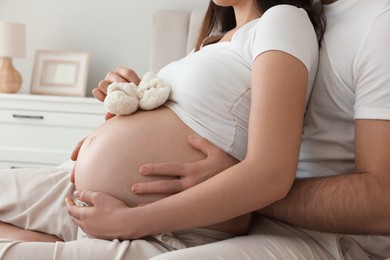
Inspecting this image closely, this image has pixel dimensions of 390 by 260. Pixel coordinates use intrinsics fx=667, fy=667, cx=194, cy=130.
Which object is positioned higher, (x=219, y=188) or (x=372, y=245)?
(x=219, y=188)

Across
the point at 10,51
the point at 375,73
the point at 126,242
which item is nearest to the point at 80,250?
the point at 126,242

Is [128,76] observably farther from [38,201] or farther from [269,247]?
[269,247]

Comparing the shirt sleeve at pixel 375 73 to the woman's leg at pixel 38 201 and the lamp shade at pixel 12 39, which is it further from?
the lamp shade at pixel 12 39

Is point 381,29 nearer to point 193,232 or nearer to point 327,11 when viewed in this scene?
point 327,11

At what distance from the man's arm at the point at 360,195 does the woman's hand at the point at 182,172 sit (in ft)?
0.56

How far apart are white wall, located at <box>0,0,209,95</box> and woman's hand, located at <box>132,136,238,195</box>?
8.50ft

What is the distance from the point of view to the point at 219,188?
1.14 m

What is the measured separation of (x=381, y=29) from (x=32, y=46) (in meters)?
3.15

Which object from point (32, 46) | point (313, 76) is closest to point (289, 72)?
point (313, 76)

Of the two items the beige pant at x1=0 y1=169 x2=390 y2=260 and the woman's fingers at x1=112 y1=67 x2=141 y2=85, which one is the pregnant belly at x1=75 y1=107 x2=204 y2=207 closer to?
the beige pant at x1=0 y1=169 x2=390 y2=260

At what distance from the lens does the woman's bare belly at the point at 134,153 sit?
4.08 feet

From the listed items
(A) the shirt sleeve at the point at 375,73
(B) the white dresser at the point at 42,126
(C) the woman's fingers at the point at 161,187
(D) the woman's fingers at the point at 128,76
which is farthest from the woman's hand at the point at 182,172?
(B) the white dresser at the point at 42,126

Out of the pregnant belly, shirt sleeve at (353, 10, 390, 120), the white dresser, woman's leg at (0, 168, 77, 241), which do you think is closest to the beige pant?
woman's leg at (0, 168, 77, 241)

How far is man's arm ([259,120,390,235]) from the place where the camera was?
116 centimetres
